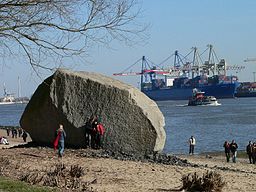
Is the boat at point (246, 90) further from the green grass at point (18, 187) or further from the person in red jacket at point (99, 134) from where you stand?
the green grass at point (18, 187)

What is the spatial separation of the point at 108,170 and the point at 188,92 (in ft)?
494

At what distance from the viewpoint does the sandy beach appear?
1151 centimetres

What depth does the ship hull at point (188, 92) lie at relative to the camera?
15938 cm

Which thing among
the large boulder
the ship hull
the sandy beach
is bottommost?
the ship hull

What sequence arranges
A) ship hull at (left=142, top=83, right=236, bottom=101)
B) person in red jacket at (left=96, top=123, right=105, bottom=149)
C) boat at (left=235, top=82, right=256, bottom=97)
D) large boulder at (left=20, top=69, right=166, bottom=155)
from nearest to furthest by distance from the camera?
person in red jacket at (left=96, top=123, right=105, bottom=149) < large boulder at (left=20, top=69, right=166, bottom=155) < ship hull at (left=142, top=83, right=236, bottom=101) < boat at (left=235, top=82, right=256, bottom=97)

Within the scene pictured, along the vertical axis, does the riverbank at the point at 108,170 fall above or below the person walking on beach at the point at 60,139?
below

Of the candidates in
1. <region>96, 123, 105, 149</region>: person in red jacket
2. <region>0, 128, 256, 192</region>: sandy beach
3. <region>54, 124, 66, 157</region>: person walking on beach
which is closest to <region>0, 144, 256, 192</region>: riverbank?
<region>0, 128, 256, 192</region>: sandy beach

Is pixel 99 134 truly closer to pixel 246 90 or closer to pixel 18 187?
pixel 18 187

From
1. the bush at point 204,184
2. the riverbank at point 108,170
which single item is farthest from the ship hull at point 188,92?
the bush at point 204,184

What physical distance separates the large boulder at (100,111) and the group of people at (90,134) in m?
0.20

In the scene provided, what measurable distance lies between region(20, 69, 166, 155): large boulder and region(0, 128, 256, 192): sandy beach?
96 cm

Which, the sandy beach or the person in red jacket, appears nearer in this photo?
the sandy beach

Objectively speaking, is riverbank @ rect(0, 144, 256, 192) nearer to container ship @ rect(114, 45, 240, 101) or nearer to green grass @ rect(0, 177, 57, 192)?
green grass @ rect(0, 177, 57, 192)

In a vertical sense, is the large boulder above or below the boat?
above
